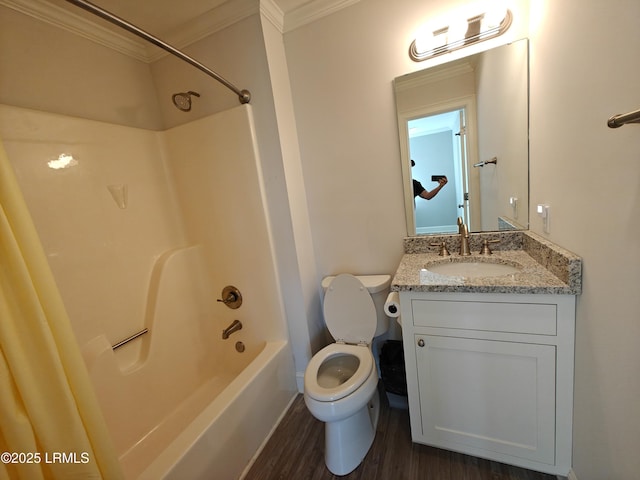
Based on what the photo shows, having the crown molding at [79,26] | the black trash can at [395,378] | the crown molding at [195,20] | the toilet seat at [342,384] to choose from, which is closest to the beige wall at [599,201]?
the black trash can at [395,378]

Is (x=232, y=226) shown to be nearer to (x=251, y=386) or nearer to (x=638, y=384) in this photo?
(x=251, y=386)

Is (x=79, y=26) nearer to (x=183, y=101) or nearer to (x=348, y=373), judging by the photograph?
(x=183, y=101)

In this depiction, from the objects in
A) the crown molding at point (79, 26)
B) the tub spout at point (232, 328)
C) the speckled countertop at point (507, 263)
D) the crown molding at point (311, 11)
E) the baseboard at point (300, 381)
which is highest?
the crown molding at point (79, 26)

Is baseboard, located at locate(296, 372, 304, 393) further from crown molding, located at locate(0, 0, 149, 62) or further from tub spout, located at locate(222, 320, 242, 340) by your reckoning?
crown molding, located at locate(0, 0, 149, 62)

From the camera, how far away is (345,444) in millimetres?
1231

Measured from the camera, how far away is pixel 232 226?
1693 mm

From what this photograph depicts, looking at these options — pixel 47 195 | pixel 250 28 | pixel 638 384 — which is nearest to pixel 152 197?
pixel 47 195

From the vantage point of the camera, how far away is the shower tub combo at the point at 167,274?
122 centimetres

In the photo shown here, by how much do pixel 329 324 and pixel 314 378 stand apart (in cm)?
35

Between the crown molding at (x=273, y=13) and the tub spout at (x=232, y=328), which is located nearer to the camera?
the crown molding at (x=273, y=13)

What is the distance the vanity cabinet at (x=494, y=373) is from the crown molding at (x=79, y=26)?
7.28ft

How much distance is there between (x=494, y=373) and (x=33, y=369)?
153 cm

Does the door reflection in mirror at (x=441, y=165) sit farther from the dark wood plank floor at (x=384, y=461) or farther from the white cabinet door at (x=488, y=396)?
the dark wood plank floor at (x=384, y=461)

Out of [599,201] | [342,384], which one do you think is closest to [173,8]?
[599,201]
